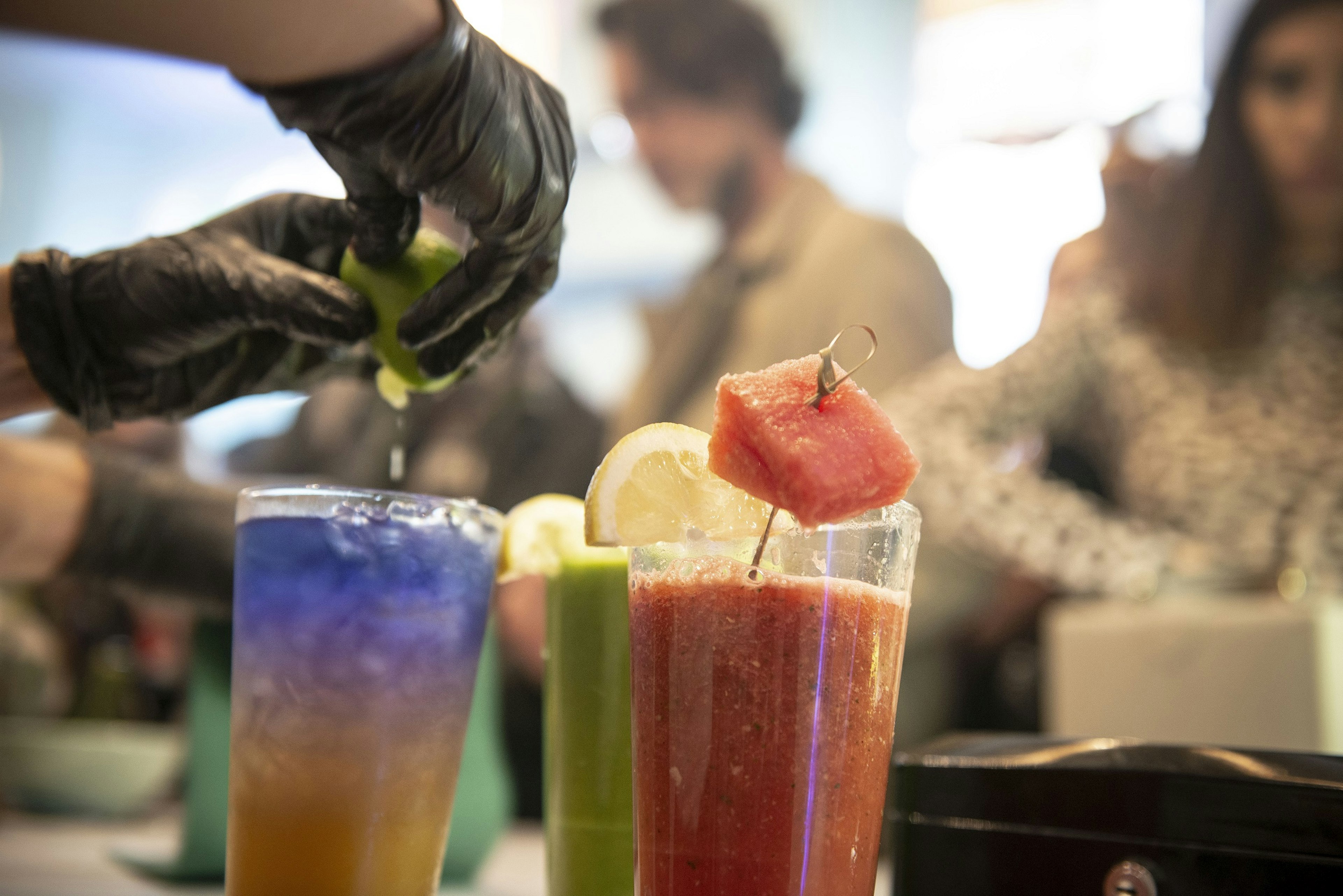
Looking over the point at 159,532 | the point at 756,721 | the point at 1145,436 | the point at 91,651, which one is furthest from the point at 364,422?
the point at 756,721

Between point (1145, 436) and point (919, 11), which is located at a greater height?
point (919, 11)

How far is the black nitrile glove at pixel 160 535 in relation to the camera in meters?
1.25

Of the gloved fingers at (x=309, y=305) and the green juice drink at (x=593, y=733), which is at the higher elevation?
the gloved fingers at (x=309, y=305)

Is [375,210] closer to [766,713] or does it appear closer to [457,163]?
[457,163]

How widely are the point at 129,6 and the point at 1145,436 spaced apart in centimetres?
183

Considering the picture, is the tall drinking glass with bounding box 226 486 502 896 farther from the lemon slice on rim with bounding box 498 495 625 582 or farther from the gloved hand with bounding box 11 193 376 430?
the gloved hand with bounding box 11 193 376 430

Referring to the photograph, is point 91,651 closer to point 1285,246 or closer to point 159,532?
point 159,532

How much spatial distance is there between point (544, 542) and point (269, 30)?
38 cm

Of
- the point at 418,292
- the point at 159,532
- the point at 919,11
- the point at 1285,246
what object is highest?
the point at 919,11

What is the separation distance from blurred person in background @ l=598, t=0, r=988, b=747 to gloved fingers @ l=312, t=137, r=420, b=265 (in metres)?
1.44

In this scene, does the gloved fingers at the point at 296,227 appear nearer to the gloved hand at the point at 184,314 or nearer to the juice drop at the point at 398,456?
the gloved hand at the point at 184,314

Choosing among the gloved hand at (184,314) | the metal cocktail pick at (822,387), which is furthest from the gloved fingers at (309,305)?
the metal cocktail pick at (822,387)

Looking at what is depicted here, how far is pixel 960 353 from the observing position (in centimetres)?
220

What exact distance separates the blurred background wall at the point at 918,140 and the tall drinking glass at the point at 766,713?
1675 millimetres
